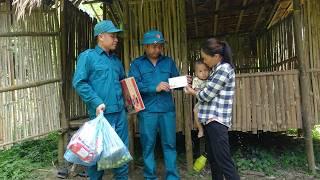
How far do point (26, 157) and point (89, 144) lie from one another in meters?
2.96

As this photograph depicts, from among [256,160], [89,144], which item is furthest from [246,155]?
[89,144]

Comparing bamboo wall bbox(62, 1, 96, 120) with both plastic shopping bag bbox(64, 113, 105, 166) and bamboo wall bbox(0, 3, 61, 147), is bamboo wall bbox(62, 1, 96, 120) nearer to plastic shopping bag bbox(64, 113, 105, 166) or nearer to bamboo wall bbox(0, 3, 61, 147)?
bamboo wall bbox(0, 3, 61, 147)

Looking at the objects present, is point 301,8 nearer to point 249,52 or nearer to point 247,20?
point 247,20

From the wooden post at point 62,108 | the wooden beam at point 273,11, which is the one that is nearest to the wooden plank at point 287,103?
the wooden beam at point 273,11

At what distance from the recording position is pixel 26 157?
6457 millimetres

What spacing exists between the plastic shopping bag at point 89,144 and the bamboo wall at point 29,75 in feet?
6.10

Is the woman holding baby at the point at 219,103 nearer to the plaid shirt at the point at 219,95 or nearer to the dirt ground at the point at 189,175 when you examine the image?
the plaid shirt at the point at 219,95

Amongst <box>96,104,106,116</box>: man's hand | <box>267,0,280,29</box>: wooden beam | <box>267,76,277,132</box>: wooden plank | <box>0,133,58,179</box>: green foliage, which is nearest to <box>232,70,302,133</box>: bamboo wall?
<box>267,76,277,132</box>: wooden plank

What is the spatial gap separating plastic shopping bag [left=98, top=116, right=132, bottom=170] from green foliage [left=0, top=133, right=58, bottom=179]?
2.06 m

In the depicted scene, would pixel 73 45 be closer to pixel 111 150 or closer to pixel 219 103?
pixel 111 150

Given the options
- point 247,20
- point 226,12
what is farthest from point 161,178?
point 247,20

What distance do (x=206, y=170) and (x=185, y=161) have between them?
16.0 inches

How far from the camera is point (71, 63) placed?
6508 millimetres

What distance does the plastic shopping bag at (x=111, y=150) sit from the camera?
3.99m
